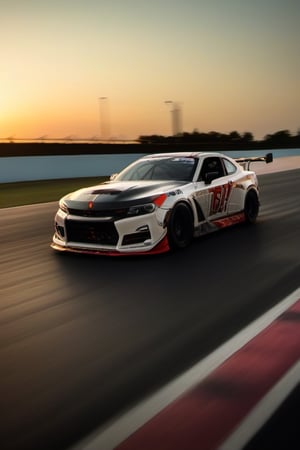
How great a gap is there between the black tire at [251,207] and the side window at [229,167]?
0.53 meters

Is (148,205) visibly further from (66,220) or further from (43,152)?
(43,152)

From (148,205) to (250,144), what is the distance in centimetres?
5451

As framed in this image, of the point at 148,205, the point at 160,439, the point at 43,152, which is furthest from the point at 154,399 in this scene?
the point at 43,152

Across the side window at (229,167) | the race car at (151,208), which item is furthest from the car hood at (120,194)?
the side window at (229,167)

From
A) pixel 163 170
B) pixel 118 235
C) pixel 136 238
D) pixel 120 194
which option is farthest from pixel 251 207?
pixel 118 235

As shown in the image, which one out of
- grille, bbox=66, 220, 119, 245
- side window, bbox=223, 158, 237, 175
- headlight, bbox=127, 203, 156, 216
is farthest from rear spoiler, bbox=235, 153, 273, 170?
grille, bbox=66, 220, 119, 245

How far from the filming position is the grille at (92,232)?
6945 millimetres

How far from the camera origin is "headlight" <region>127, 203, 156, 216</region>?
6.96m

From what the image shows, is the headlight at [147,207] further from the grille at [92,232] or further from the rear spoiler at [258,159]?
the rear spoiler at [258,159]

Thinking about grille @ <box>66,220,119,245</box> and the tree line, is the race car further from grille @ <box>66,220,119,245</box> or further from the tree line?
the tree line

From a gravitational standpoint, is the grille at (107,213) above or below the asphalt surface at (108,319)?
above

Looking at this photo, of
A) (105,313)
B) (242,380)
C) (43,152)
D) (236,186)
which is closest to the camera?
(242,380)

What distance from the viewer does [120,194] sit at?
23.8 ft

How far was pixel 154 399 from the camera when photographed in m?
3.12
